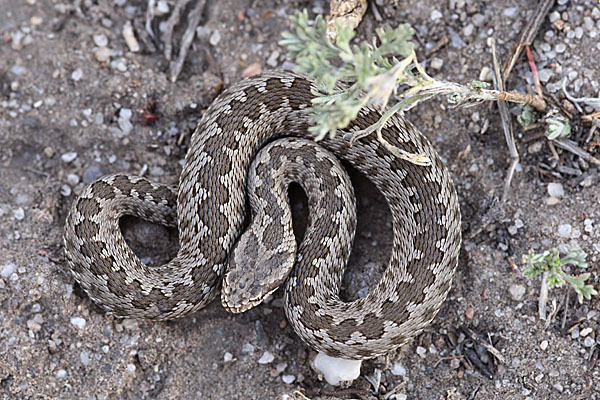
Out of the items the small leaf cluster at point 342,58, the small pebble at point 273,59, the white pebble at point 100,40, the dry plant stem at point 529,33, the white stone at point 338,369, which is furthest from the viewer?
the white pebble at point 100,40

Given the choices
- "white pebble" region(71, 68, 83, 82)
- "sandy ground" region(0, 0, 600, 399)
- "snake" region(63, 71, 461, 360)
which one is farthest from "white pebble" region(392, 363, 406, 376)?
"white pebble" region(71, 68, 83, 82)

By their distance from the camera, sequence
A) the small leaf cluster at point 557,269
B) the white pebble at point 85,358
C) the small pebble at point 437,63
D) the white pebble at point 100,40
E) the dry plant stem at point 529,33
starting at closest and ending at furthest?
1. the small leaf cluster at point 557,269
2. the white pebble at point 85,358
3. the dry plant stem at point 529,33
4. the small pebble at point 437,63
5. the white pebble at point 100,40

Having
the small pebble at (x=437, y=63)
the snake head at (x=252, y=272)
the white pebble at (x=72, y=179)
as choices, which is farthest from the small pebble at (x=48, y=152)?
the small pebble at (x=437, y=63)

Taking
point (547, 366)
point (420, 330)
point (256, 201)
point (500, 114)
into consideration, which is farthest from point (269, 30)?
point (547, 366)

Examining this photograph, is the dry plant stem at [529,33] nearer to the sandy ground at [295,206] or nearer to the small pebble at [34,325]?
the sandy ground at [295,206]

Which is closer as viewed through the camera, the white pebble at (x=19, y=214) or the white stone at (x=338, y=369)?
the white stone at (x=338, y=369)

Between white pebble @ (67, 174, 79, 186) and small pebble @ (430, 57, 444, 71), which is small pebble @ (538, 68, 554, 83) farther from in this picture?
white pebble @ (67, 174, 79, 186)
